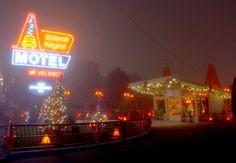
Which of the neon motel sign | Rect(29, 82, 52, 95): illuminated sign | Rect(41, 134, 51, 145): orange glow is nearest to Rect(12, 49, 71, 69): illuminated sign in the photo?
the neon motel sign

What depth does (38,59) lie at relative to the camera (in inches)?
992

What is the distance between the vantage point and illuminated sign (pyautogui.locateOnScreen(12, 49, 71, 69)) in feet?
79.6

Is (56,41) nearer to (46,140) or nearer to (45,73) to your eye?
(45,73)

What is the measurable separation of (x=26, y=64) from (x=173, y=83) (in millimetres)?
14712

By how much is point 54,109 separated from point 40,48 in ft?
20.3

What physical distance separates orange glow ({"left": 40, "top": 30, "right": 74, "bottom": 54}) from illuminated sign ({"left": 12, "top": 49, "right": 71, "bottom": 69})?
0.58m

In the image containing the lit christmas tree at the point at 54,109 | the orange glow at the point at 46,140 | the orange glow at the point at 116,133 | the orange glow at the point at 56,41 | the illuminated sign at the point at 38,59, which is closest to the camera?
the orange glow at the point at 46,140

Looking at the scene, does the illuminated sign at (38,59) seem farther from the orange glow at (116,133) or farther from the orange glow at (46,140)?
the orange glow at (46,140)

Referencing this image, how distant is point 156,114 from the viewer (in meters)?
39.5

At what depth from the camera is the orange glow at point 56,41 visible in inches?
1023

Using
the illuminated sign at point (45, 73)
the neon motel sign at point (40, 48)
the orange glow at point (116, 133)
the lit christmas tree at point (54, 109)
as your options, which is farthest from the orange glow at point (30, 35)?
the orange glow at point (116, 133)

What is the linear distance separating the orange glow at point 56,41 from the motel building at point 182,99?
971cm

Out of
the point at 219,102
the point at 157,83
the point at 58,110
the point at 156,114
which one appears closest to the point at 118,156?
the point at 58,110

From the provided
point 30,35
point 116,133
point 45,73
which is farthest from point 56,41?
point 116,133
